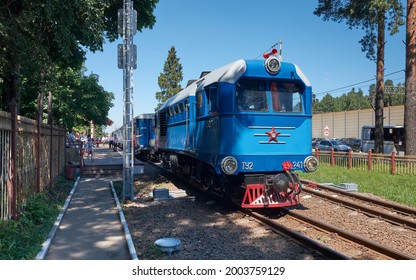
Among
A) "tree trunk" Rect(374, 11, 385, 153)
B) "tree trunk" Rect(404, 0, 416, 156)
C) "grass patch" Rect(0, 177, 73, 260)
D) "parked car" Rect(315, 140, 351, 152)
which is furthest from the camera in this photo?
"parked car" Rect(315, 140, 351, 152)

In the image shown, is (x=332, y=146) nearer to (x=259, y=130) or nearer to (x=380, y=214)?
(x=380, y=214)

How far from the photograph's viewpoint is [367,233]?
736 centimetres

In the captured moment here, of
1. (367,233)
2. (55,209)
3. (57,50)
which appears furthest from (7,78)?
(367,233)

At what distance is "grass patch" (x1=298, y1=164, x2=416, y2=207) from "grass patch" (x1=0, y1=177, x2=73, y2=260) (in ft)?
30.1

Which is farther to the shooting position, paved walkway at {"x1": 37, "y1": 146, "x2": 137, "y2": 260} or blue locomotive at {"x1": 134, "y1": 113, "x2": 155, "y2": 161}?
blue locomotive at {"x1": 134, "y1": 113, "x2": 155, "y2": 161}

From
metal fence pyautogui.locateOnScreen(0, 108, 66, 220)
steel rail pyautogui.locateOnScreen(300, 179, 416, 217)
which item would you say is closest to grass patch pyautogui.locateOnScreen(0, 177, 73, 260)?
metal fence pyautogui.locateOnScreen(0, 108, 66, 220)

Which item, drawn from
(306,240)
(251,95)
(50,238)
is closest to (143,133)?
(251,95)

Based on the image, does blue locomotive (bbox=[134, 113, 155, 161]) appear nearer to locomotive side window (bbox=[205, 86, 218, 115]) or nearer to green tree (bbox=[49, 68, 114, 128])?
green tree (bbox=[49, 68, 114, 128])

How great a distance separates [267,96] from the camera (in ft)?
28.0

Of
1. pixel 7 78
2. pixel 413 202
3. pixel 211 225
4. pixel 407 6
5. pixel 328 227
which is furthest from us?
pixel 407 6

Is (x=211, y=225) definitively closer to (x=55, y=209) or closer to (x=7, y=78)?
(x=55, y=209)

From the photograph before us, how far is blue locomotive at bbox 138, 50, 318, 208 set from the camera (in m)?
8.10

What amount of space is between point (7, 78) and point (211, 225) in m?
8.44

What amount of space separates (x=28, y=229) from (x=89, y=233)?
1084mm
